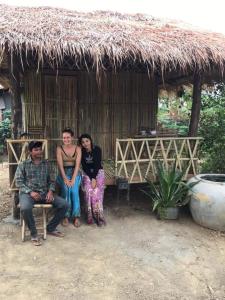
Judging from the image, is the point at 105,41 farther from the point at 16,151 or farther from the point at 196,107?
the point at 196,107

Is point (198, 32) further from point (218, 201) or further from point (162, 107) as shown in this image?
point (162, 107)

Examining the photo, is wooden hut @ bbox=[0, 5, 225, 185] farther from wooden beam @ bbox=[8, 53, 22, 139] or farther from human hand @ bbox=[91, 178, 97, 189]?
human hand @ bbox=[91, 178, 97, 189]

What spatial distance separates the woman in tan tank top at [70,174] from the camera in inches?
199

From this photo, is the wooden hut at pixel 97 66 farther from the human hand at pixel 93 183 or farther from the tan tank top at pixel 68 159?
the tan tank top at pixel 68 159

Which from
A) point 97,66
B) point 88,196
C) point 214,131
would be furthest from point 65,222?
point 214,131

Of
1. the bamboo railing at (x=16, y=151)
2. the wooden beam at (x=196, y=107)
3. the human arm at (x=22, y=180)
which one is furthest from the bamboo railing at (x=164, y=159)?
the human arm at (x=22, y=180)

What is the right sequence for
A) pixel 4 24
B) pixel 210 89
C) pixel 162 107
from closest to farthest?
1. pixel 4 24
2. pixel 210 89
3. pixel 162 107

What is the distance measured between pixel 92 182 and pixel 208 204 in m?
1.81

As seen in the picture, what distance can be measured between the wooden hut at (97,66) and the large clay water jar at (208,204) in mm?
1038

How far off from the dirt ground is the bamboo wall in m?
2.34

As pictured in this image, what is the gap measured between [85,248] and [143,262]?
0.81 m

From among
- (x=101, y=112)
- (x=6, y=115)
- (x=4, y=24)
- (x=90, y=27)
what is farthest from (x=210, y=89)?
(x=6, y=115)

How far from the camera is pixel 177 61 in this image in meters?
5.29

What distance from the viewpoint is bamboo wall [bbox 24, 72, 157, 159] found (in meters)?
6.79
